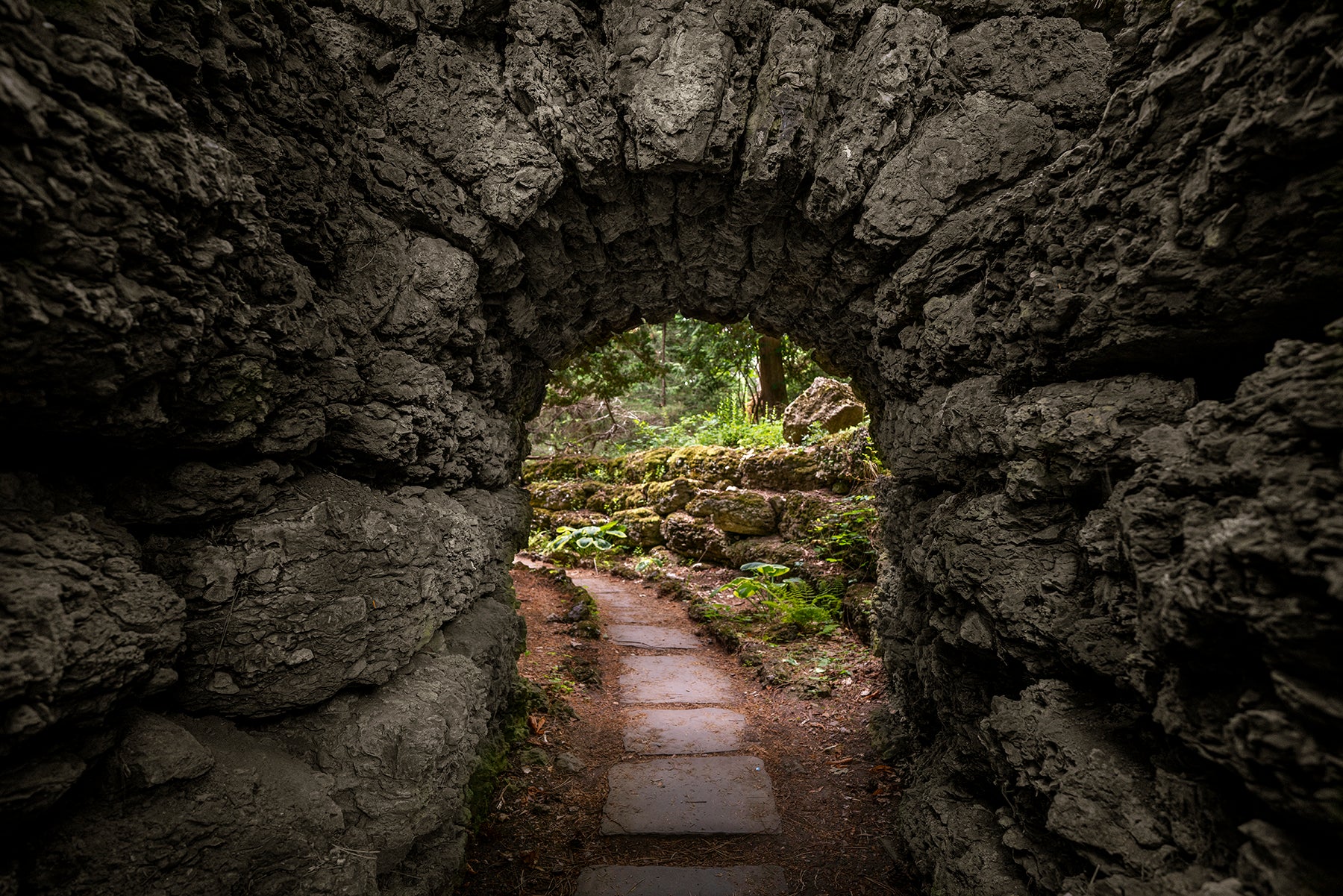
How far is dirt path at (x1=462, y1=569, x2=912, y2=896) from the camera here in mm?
3516

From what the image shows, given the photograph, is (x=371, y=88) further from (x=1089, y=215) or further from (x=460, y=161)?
(x=1089, y=215)

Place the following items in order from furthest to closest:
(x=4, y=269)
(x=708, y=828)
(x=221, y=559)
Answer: (x=708, y=828) → (x=221, y=559) → (x=4, y=269)

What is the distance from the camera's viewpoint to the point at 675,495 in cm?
1017

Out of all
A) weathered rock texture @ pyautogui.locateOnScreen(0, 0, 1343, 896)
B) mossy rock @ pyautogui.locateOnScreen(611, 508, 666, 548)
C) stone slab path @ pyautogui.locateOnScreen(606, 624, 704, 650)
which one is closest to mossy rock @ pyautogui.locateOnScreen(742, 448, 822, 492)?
mossy rock @ pyautogui.locateOnScreen(611, 508, 666, 548)

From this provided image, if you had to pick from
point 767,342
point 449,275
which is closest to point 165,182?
point 449,275

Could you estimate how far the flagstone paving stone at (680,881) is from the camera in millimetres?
3379

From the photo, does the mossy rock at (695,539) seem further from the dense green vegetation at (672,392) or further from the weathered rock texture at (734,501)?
the dense green vegetation at (672,392)

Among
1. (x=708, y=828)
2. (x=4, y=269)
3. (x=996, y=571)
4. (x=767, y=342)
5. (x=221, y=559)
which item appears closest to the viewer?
(x=4, y=269)

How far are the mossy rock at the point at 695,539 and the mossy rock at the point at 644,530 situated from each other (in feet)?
0.51

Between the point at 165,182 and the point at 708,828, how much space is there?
4.13 m

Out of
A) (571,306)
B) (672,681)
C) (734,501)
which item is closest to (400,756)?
(571,306)

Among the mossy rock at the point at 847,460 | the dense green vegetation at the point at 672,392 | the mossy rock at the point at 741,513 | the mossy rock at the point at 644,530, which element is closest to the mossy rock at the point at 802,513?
the mossy rock at the point at 741,513

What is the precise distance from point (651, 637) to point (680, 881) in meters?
3.59

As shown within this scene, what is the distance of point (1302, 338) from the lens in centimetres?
174
